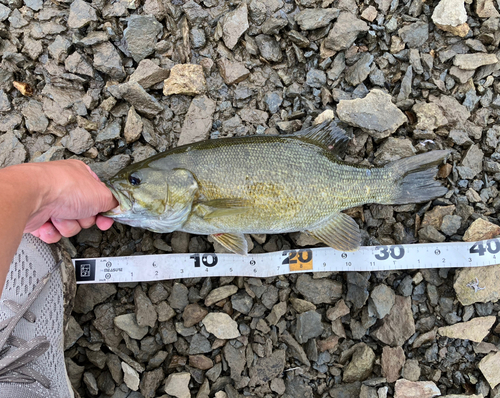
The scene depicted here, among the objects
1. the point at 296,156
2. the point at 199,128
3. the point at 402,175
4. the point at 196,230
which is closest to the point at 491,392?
the point at 402,175

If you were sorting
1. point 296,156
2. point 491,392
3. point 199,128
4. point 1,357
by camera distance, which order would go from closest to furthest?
point 1,357 → point 296,156 → point 491,392 → point 199,128

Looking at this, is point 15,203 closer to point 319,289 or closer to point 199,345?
point 199,345

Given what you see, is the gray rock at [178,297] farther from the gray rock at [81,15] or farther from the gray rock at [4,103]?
the gray rock at [81,15]

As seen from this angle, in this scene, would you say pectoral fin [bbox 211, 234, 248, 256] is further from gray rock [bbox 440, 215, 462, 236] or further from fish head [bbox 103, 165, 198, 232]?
gray rock [bbox 440, 215, 462, 236]

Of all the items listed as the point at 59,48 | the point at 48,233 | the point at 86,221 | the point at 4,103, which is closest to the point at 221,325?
the point at 86,221

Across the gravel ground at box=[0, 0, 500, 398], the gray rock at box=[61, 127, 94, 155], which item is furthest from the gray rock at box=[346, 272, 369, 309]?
the gray rock at box=[61, 127, 94, 155]

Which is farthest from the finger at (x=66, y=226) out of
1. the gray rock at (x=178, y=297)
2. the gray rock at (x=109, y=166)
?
the gray rock at (x=178, y=297)

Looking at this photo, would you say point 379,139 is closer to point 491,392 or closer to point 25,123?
point 491,392
